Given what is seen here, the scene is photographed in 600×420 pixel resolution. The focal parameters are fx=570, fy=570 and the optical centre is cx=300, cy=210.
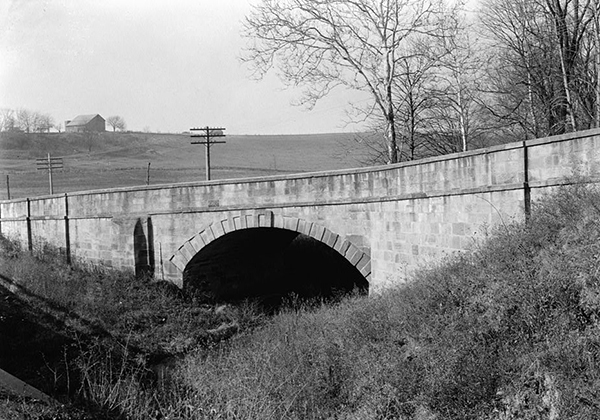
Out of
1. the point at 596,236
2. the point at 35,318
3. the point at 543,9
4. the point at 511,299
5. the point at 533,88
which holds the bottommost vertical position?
the point at 35,318

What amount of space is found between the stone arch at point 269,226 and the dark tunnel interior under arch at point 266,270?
0.74 feet

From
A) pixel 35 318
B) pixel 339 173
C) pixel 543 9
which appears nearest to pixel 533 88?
pixel 543 9

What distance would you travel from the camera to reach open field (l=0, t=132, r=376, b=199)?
37500mm

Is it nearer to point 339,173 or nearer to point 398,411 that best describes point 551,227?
point 398,411

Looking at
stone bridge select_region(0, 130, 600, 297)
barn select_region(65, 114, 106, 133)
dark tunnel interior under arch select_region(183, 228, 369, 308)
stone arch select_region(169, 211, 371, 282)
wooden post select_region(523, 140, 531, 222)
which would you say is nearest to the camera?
wooden post select_region(523, 140, 531, 222)

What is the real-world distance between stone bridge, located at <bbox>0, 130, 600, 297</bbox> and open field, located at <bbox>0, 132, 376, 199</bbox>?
1516 centimetres

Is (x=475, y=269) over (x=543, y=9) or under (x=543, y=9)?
under

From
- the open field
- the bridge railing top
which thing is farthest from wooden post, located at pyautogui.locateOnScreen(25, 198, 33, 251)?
the open field

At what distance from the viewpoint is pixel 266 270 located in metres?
18.0

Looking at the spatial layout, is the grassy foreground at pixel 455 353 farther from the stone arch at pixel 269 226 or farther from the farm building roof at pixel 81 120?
the farm building roof at pixel 81 120

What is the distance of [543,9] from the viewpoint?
Result: 53.3 feet

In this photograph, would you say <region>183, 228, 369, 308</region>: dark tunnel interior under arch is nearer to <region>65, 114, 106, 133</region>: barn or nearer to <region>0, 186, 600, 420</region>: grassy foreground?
<region>0, 186, 600, 420</region>: grassy foreground

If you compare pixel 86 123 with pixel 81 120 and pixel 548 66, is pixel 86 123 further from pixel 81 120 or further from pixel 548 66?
pixel 548 66

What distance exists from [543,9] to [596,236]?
40.4 feet
